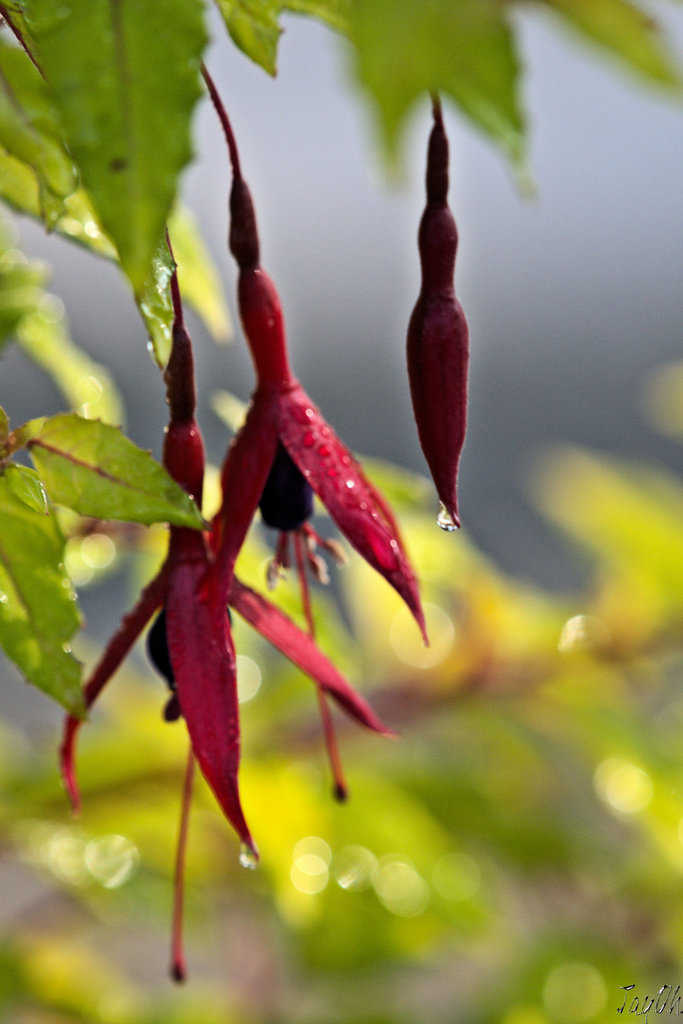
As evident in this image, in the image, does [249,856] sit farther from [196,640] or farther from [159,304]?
[159,304]

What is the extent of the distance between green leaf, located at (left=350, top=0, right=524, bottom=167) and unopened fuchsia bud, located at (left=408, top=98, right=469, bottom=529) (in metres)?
0.14

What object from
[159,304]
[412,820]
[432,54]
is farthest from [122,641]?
[412,820]

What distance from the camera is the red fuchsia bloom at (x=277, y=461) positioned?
362 millimetres

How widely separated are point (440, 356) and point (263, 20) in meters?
0.13

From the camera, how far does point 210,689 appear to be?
14.0 inches

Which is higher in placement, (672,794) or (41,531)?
(41,531)

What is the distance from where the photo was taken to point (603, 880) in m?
1.06

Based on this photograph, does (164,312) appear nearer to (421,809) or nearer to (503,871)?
(421,809)

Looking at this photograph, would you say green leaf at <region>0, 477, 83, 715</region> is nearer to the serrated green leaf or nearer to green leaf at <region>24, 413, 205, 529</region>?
green leaf at <region>24, 413, 205, 529</region>

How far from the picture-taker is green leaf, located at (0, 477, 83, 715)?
13.7 inches

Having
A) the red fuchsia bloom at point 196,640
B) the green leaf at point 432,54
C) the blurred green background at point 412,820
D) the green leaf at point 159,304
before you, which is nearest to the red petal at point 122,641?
the red fuchsia bloom at point 196,640

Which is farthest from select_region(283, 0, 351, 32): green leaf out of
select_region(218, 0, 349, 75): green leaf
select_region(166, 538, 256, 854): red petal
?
select_region(166, 538, 256, 854): red petal

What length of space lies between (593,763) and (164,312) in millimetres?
886

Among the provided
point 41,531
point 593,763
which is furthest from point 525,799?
point 41,531
